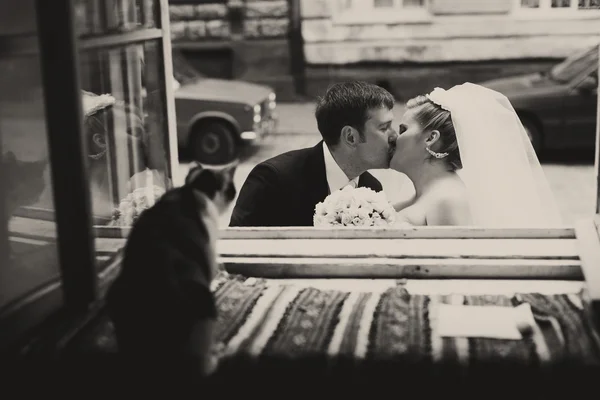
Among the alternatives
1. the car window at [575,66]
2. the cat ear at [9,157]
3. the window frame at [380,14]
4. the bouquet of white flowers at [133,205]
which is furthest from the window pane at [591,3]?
the window frame at [380,14]

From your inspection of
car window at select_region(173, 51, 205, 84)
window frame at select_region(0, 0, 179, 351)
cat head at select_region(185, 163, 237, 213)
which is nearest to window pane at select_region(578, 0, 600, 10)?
cat head at select_region(185, 163, 237, 213)

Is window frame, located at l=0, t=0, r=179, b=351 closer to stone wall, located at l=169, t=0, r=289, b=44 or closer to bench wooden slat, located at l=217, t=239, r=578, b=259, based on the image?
bench wooden slat, located at l=217, t=239, r=578, b=259

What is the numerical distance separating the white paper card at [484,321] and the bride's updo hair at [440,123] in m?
1.94

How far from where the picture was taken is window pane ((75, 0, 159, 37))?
92.4 inches

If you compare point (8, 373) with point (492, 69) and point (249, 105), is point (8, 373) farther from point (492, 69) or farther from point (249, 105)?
point (492, 69)

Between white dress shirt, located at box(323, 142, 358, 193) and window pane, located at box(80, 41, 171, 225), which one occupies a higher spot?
window pane, located at box(80, 41, 171, 225)

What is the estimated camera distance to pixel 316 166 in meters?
4.37

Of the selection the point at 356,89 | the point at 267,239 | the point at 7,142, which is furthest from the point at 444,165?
the point at 7,142

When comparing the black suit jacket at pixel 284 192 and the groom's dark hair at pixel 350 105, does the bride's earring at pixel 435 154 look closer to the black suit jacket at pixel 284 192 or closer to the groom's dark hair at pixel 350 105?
the groom's dark hair at pixel 350 105

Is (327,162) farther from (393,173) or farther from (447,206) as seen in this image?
(393,173)

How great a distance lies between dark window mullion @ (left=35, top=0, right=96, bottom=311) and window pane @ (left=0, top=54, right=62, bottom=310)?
75mm

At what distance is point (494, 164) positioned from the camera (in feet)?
14.3

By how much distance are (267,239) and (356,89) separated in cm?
146

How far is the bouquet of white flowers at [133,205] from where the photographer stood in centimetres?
289
